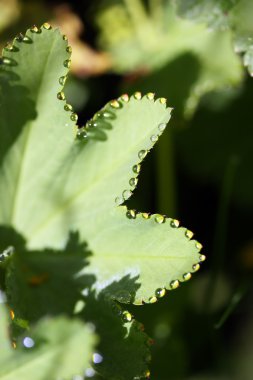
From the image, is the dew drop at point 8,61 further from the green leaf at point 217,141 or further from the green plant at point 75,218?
the green leaf at point 217,141

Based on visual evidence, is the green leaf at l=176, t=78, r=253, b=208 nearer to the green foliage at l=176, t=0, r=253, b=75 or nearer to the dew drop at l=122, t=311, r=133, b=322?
the green foliage at l=176, t=0, r=253, b=75

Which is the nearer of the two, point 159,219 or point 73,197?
point 159,219

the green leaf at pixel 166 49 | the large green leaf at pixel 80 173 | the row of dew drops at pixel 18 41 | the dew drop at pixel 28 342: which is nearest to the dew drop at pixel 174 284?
the large green leaf at pixel 80 173

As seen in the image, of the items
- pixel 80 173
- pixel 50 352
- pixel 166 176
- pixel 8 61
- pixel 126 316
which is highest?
pixel 166 176

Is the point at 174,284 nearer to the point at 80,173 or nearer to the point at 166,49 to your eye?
the point at 80,173

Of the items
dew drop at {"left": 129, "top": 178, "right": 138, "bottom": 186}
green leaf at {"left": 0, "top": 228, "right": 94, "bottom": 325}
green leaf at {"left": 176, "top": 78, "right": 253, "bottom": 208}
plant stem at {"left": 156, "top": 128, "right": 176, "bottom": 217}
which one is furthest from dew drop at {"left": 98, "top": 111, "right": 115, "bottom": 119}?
green leaf at {"left": 176, "top": 78, "right": 253, "bottom": 208}

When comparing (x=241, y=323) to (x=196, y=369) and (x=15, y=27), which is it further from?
(x=15, y=27)

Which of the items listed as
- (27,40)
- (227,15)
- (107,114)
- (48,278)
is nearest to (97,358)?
(48,278)
